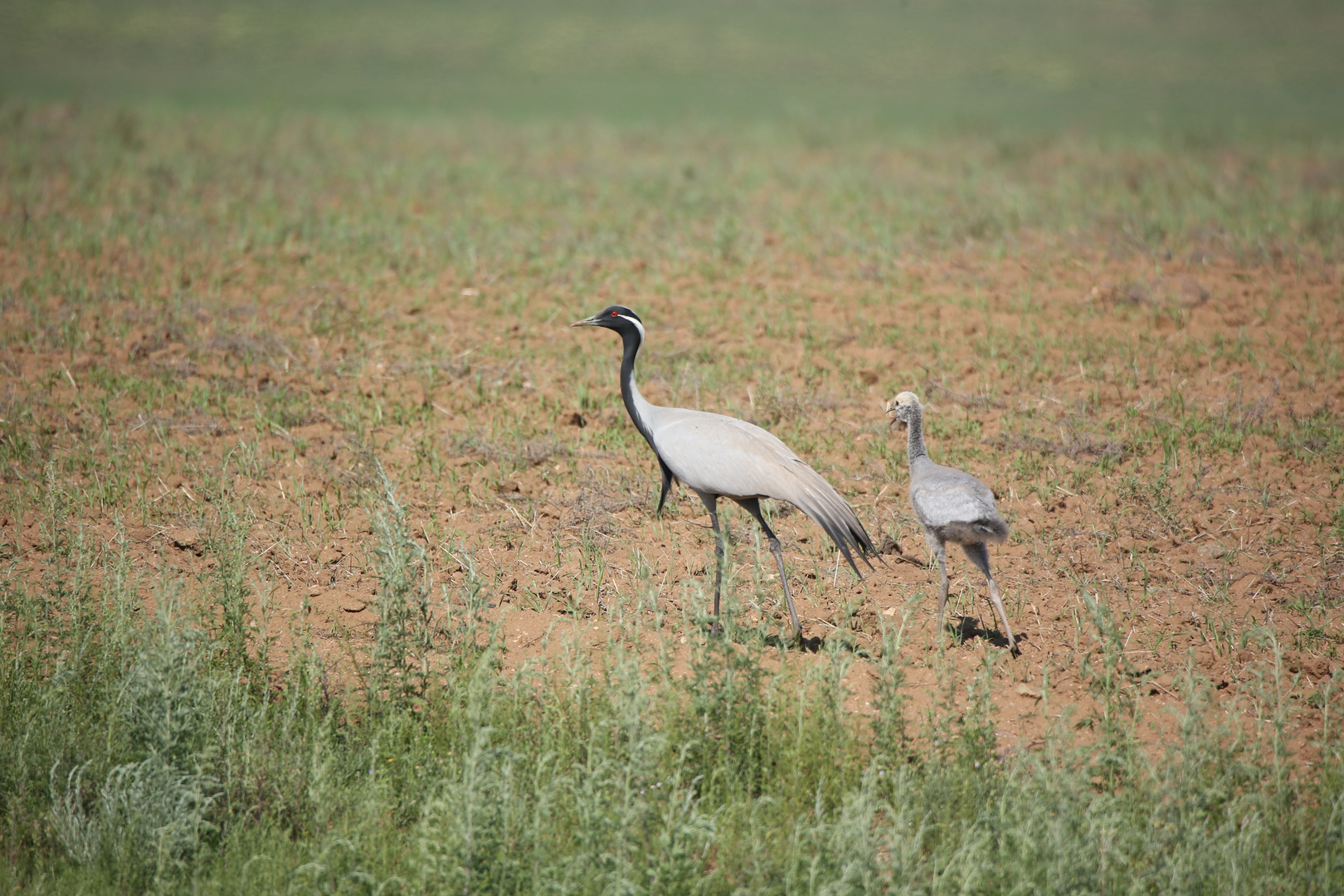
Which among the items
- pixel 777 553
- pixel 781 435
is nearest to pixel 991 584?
pixel 777 553

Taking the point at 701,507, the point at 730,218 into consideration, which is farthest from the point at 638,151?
the point at 701,507

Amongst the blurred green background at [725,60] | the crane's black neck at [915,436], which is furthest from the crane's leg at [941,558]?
the blurred green background at [725,60]

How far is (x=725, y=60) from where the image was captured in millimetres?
41438

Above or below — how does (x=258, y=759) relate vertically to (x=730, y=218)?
below

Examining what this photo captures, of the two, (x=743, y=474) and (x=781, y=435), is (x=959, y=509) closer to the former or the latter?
(x=743, y=474)

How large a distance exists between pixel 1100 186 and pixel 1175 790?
13.8 meters

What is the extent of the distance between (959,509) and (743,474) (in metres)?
1.23

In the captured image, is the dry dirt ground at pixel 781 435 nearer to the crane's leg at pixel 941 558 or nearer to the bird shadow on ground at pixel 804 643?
the bird shadow on ground at pixel 804 643

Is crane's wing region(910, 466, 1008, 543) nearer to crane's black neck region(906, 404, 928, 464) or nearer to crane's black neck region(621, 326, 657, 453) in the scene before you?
crane's black neck region(906, 404, 928, 464)

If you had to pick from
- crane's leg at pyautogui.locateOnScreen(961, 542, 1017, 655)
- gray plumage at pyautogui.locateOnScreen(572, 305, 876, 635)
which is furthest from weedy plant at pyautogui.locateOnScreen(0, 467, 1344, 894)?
gray plumage at pyautogui.locateOnScreen(572, 305, 876, 635)

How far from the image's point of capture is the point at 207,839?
491cm

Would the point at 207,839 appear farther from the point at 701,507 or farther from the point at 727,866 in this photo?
the point at 701,507

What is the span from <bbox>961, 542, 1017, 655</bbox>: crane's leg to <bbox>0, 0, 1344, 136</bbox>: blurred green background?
20.0m

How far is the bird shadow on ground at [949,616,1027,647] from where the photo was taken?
6.38 m
